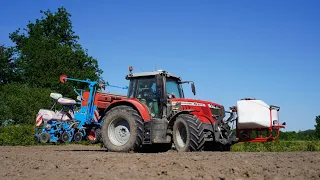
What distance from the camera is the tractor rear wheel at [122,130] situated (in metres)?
11.6

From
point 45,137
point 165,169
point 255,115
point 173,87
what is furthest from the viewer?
point 45,137

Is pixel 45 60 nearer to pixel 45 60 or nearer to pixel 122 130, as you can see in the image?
pixel 45 60

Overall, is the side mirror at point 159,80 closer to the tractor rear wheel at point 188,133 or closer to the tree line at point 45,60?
the tractor rear wheel at point 188,133

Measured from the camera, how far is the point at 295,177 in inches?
262

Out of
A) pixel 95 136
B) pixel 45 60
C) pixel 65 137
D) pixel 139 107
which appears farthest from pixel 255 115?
pixel 45 60

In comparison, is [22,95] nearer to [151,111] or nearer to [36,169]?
[151,111]

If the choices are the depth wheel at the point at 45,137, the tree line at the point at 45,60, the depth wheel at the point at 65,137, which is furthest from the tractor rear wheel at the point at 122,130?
the tree line at the point at 45,60

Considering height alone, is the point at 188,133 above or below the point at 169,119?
below

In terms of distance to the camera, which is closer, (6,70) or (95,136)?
(95,136)

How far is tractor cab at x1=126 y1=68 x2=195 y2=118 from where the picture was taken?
12016 mm

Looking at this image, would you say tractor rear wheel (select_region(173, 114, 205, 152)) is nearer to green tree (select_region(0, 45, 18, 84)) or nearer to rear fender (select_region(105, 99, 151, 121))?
rear fender (select_region(105, 99, 151, 121))

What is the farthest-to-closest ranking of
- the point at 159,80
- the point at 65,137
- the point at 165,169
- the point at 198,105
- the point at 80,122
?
the point at 65,137
the point at 80,122
the point at 198,105
the point at 159,80
the point at 165,169

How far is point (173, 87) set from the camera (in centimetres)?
1280

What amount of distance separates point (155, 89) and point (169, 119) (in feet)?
3.31
